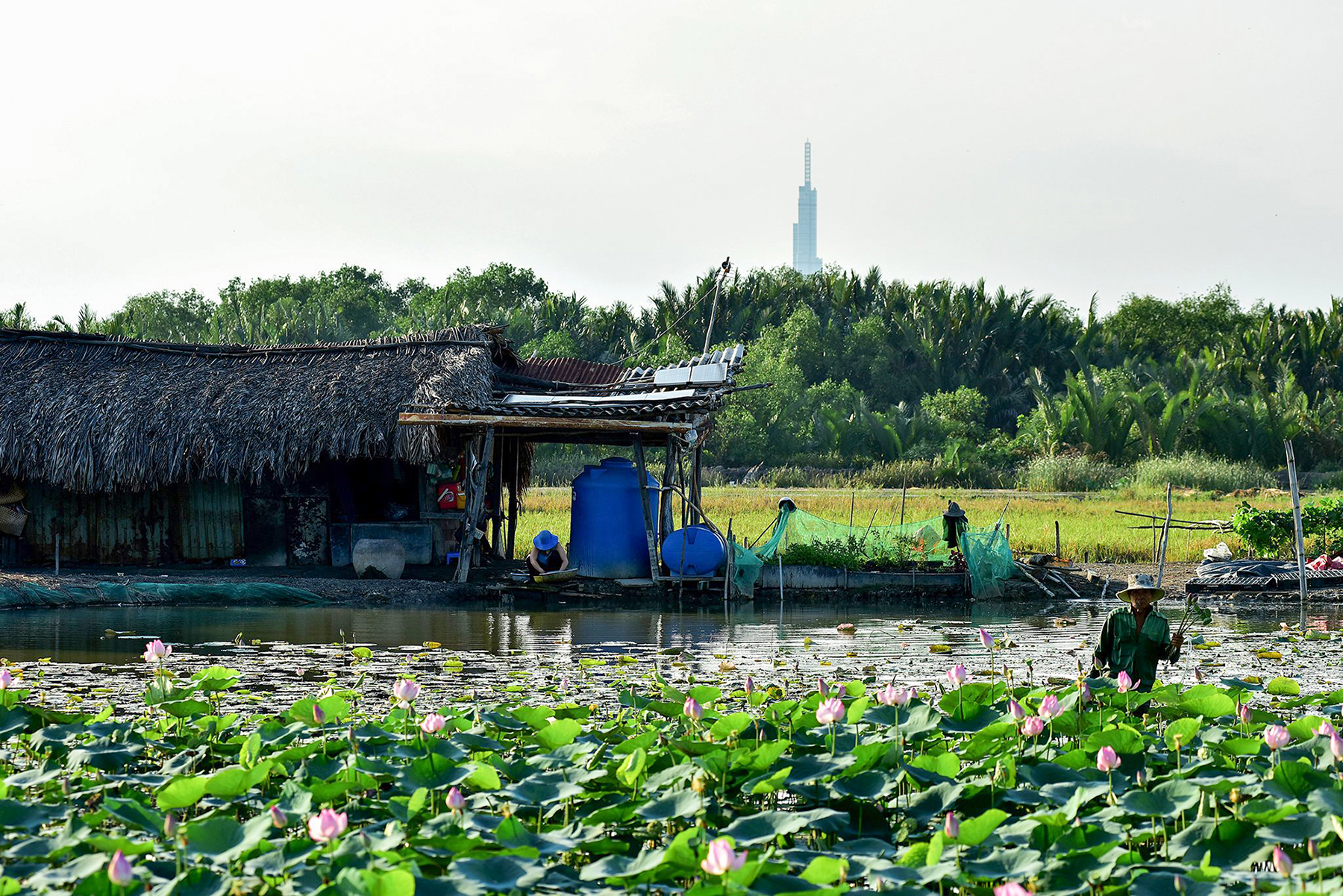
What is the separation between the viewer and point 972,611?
49.3ft

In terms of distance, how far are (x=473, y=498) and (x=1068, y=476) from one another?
2234cm

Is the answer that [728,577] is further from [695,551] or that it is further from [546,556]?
[546,556]

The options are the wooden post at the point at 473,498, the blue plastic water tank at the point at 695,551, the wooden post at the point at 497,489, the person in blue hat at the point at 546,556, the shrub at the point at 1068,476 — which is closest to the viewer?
the person in blue hat at the point at 546,556

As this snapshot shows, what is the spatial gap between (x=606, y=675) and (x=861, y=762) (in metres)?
4.51

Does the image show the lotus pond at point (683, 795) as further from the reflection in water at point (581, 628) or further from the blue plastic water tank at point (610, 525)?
the blue plastic water tank at point (610, 525)

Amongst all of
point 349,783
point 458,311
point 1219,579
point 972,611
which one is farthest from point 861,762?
point 458,311

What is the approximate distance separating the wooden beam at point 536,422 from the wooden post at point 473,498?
354mm

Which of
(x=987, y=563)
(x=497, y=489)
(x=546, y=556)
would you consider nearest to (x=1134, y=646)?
(x=987, y=563)

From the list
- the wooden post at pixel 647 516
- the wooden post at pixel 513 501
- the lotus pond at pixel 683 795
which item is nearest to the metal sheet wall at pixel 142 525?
Result: the wooden post at pixel 513 501

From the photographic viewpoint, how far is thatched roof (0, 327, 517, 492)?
16062 mm

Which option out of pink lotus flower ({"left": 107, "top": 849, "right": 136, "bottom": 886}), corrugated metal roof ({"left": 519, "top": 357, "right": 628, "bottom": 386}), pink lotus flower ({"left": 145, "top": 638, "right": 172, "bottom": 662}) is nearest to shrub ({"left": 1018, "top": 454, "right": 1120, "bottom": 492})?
corrugated metal roof ({"left": 519, "top": 357, "right": 628, "bottom": 386})

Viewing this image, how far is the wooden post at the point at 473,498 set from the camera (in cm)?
1578

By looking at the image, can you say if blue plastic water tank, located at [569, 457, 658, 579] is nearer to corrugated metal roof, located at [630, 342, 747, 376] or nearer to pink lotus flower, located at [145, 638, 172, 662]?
corrugated metal roof, located at [630, 342, 747, 376]

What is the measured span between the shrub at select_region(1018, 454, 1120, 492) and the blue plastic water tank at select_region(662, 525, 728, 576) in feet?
67.1
